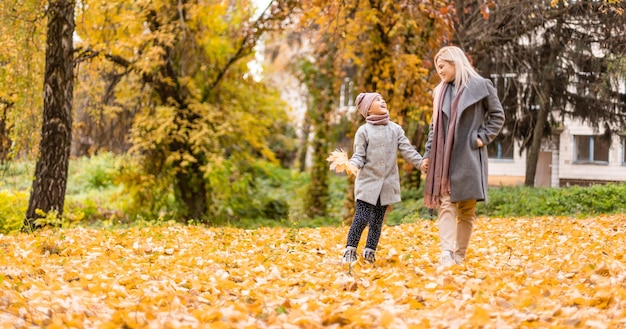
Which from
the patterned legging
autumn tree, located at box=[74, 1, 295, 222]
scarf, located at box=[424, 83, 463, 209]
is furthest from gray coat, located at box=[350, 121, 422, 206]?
autumn tree, located at box=[74, 1, 295, 222]

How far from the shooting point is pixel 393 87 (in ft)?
45.9

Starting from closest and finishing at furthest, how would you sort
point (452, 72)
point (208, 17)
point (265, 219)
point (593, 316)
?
point (593, 316) < point (452, 72) < point (208, 17) < point (265, 219)

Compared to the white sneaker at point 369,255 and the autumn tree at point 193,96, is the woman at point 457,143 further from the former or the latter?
the autumn tree at point 193,96

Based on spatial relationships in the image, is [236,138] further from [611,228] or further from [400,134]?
[400,134]

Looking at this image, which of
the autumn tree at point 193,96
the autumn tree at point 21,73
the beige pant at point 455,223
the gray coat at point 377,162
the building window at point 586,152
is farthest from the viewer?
the building window at point 586,152

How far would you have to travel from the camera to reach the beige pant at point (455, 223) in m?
6.67

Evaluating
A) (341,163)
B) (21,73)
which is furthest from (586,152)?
(341,163)

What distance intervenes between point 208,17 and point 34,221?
23.6 ft

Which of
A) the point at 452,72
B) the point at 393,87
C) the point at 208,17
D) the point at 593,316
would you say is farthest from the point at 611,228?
the point at 208,17

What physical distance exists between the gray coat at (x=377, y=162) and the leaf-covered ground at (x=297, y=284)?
2.18ft

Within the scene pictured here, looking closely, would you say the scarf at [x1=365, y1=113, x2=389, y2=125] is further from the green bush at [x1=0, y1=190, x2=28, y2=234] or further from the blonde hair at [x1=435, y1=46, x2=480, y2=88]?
the green bush at [x1=0, y1=190, x2=28, y2=234]

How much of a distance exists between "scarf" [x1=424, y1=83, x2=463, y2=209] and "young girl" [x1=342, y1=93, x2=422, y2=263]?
0.31m

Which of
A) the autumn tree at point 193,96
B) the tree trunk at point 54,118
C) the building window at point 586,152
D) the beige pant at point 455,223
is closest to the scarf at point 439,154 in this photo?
the beige pant at point 455,223

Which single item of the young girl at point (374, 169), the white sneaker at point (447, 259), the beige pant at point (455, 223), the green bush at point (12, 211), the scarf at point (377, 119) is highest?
the scarf at point (377, 119)
